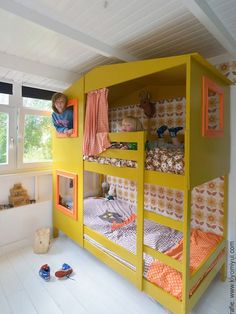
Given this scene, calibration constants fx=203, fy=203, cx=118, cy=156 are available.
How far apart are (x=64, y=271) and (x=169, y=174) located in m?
1.43

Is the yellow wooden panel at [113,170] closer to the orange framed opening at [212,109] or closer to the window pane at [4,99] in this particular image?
A: the orange framed opening at [212,109]

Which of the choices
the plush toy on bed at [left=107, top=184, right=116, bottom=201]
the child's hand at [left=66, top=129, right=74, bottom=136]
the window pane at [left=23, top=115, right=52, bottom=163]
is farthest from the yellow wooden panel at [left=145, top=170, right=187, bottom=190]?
the window pane at [left=23, top=115, right=52, bottom=163]

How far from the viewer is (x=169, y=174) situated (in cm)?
139

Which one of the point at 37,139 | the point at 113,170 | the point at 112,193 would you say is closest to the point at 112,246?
the point at 113,170

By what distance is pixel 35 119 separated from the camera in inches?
107

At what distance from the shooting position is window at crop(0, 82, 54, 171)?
8.09ft

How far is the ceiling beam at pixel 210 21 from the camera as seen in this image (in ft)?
3.96

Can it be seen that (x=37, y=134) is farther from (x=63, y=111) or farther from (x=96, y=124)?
(x=96, y=124)

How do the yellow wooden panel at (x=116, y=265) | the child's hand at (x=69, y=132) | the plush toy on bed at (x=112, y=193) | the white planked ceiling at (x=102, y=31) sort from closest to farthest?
the white planked ceiling at (x=102, y=31), the yellow wooden panel at (x=116, y=265), the child's hand at (x=69, y=132), the plush toy on bed at (x=112, y=193)

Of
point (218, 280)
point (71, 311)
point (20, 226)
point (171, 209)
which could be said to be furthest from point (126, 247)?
point (20, 226)

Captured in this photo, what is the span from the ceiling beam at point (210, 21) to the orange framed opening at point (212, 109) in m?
0.36

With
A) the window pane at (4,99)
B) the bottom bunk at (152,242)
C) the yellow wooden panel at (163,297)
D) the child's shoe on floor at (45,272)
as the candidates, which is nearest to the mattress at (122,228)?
the bottom bunk at (152,242)

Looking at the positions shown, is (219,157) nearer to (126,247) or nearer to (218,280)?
(126,247)

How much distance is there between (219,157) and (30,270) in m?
2.09
